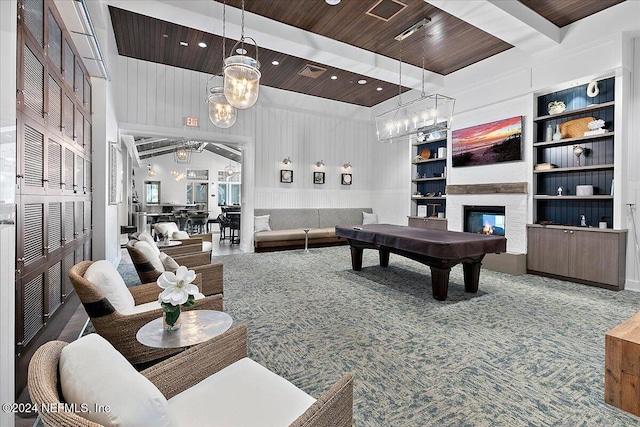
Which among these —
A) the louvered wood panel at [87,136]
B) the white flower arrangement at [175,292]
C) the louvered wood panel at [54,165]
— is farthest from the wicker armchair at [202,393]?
the louvered wood panel at [87,136]

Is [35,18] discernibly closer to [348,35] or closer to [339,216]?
[348,35]

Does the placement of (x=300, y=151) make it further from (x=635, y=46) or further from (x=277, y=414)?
(x=277, y=414)

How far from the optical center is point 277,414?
1.18 meters

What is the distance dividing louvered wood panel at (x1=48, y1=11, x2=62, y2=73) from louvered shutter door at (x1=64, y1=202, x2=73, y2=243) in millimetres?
1253

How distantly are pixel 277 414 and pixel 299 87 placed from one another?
300 inches

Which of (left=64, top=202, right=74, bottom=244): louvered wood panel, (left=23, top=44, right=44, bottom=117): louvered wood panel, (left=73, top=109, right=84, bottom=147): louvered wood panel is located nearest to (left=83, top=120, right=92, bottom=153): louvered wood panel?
(left=73, top=109, right=84, bottom=147): louvered wood panel

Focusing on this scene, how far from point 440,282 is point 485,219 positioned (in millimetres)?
3189

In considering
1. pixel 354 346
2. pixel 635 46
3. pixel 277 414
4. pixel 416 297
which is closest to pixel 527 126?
pixel 635 46

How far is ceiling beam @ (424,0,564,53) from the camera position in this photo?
13.2ft

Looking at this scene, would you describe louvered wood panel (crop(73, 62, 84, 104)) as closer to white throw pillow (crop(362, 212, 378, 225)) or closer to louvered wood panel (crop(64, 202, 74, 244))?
louvered wood panel (crop(64, 202, 74, 244))

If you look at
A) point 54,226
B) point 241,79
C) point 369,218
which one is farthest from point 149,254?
point 369,218

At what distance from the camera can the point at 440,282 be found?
12.4ft

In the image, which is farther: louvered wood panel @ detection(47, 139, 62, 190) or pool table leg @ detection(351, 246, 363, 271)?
pool table leg @ detection(351, 246, 363, 271)

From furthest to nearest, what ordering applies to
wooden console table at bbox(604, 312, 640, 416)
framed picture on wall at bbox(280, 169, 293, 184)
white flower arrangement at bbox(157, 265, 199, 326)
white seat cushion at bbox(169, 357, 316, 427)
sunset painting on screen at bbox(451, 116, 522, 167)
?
framed picture on wall at bbox(280, 169, 293, 184), sunset painting on screen at bbox(451, 116, 522, 167), wooden console table at bbox(604, 312, 640, 416), white flower arrangement at bbox(157, 265, 199, 326), white seat cushion at bbox(169, 357, 316, 427)
